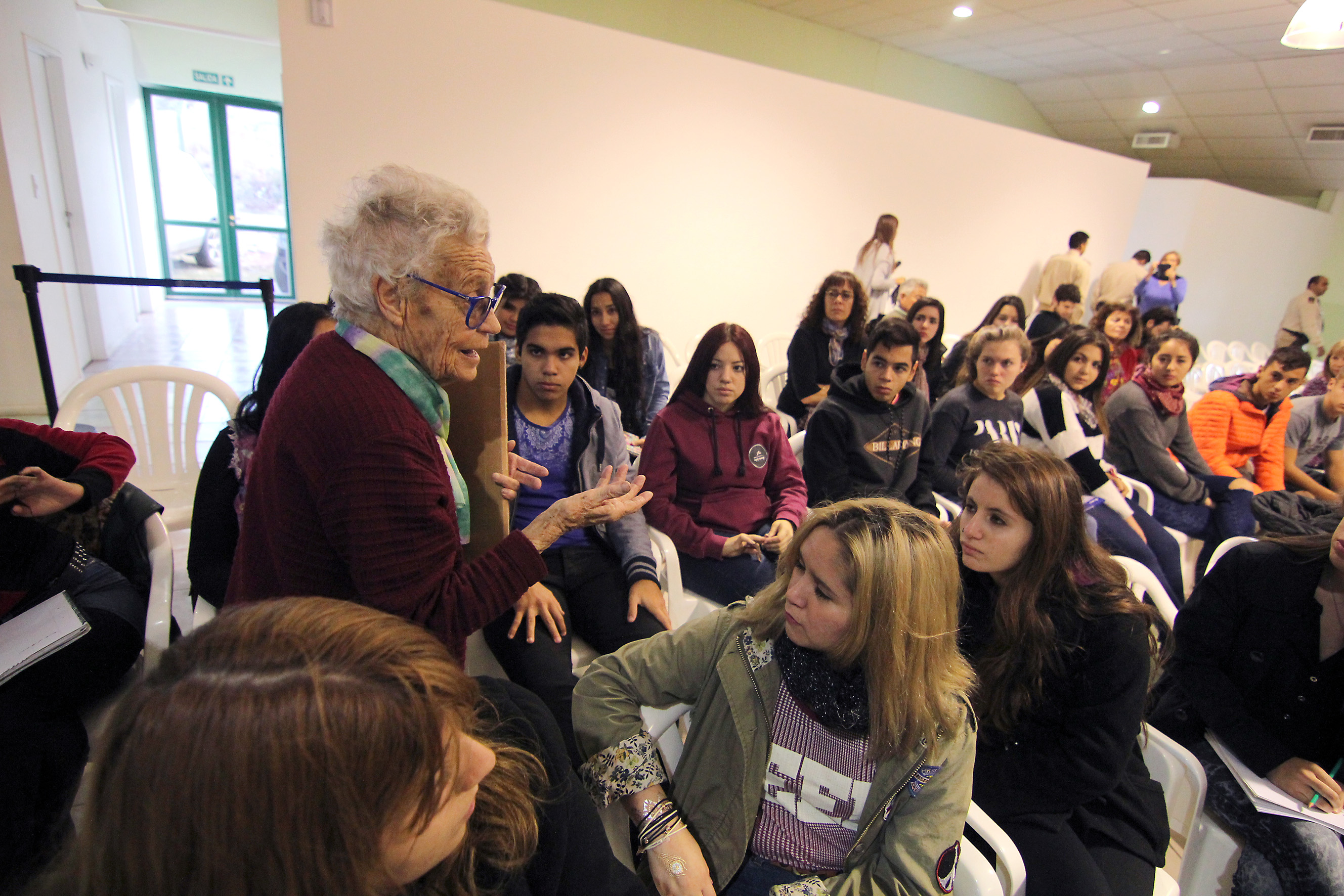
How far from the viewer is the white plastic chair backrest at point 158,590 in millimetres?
1386

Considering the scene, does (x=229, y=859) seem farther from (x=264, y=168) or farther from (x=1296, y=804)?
(x=264, y=168)

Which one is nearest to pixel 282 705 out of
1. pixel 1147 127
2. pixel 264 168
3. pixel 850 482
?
pixel 850 482

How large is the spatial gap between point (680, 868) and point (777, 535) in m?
1.25

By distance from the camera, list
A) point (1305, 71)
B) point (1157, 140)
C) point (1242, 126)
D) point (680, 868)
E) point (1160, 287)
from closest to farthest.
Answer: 1. point (680, 868)
2. point (1305, 71)
3. point (1160, 287)
4. point (1242, 126)
5. point (1157, 140)

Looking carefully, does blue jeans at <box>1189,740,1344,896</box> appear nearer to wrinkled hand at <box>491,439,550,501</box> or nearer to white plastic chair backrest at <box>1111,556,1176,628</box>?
white plastic chair backrest at <box>1111,556,1176,628</box>

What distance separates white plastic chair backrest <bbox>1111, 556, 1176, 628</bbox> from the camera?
179cm

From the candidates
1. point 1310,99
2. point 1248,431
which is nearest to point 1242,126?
point 1310,99

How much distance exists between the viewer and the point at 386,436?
97 cm

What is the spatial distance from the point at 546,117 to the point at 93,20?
5193 millimetres

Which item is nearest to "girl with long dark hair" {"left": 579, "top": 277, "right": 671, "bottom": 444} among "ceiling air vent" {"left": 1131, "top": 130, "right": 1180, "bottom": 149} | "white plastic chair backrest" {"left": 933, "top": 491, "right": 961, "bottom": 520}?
"white plastic chair backrest" {"left": 933, "top": 491, "right": 961, "bottom": 520}

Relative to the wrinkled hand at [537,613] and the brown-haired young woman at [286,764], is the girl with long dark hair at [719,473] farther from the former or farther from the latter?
the brown-haired young woman at [286,764]

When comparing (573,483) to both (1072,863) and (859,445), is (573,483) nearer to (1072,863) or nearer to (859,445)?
(859,445)

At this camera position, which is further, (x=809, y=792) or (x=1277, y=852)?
(x=1277, y=852)

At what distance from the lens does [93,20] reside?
6.19 m
